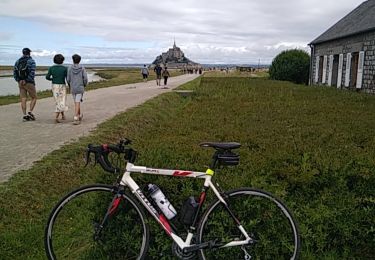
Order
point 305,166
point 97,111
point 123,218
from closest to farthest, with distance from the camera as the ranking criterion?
point 123,218
point 305,166
point 97,111

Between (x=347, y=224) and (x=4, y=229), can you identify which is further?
(x=4, y=229)

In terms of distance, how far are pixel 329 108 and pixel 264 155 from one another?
584cm

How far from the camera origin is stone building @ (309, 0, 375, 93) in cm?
2203

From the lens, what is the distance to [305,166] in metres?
4.30

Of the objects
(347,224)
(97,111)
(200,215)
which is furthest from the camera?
(97,111)

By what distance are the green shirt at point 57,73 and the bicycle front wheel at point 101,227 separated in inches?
273

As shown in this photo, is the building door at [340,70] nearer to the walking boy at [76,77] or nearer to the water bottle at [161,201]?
the walking boy at [76,77]

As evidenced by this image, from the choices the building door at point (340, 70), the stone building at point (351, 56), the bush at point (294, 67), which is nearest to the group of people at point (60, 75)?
the stone building at point (351, 56)

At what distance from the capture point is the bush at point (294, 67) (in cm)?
3944

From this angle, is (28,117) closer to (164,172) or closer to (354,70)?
(164,172)

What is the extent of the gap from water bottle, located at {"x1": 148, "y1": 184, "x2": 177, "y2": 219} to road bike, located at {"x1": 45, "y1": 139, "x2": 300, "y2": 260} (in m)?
0.02

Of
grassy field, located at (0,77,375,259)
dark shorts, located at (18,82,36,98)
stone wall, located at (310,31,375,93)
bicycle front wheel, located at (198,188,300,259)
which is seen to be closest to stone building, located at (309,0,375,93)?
stone wall, located at (310,31,375,93)

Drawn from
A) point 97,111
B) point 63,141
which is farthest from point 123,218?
point 97,111

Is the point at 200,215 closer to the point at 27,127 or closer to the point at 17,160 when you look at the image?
the point at 17,160
